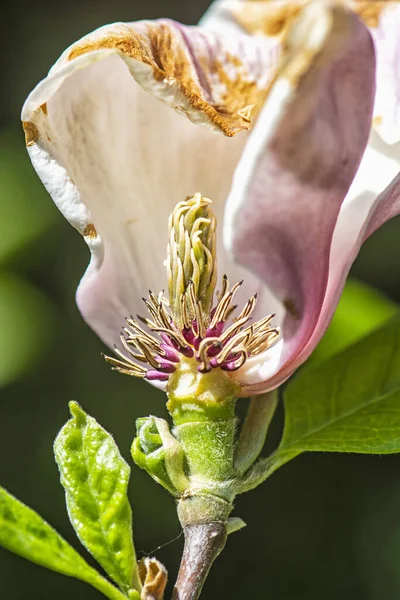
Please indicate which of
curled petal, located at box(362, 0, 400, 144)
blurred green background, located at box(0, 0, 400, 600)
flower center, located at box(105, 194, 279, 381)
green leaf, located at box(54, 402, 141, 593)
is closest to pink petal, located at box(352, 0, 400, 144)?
curled petal, located at box(362, 0, 400, 144)

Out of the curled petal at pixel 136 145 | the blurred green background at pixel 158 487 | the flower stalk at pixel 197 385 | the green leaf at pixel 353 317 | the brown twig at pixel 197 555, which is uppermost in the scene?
the curled petal at pixel 136 145

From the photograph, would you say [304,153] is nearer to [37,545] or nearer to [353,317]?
[37,545]

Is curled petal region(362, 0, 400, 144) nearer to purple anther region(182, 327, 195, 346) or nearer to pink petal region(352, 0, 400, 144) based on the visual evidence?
pink petal region(352, 0, 400, 144)

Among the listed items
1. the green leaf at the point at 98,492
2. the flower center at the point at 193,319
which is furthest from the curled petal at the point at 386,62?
the green leaf at the point at 98,492

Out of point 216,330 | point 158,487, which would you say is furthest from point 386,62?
point 158,487

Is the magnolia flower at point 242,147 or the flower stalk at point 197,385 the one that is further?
the flower stalk at point 197,385

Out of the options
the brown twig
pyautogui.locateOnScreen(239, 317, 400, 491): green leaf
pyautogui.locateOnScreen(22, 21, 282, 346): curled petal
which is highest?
pyautogui.locateOnScreen(22, 21, 282, 346): curled petal

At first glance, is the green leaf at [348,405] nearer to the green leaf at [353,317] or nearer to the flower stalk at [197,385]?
the flower stalk at [197,385]
